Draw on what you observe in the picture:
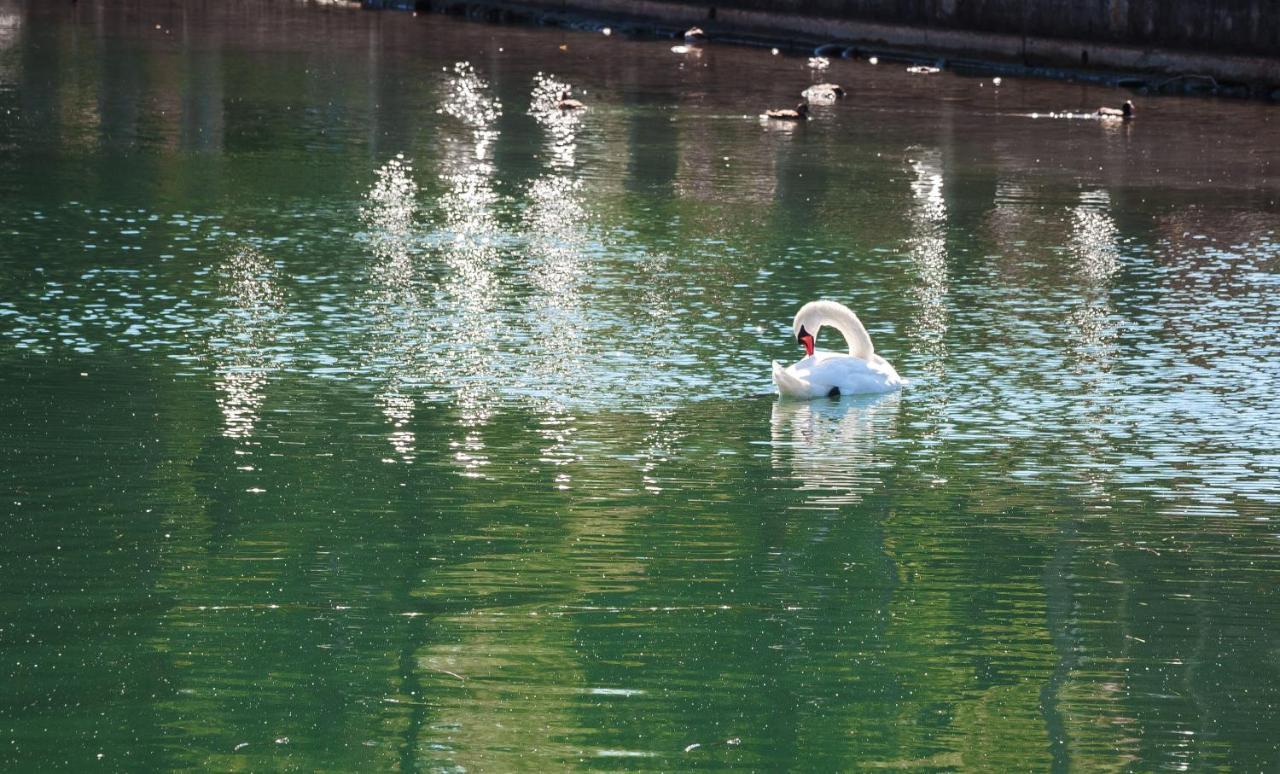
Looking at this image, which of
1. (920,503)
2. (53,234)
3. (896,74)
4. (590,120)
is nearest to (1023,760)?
(920,503)

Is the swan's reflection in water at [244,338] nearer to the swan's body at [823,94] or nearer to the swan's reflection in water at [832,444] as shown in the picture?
the swan's reflection in water at [832,444]

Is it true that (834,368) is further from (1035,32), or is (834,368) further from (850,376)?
(1035,32)

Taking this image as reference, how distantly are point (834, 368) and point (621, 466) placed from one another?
2.74 m

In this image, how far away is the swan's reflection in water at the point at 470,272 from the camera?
14265 millimetres

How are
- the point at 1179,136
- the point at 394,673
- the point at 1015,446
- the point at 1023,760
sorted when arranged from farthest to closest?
the point at 1179,136
the point at 1015,446
the point at 394,673
the point at 1023,760

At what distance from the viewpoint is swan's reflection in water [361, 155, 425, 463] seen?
561 inches

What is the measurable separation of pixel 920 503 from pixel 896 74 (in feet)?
92.3

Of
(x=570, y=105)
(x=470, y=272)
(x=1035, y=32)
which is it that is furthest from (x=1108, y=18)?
(x=470, y=272)

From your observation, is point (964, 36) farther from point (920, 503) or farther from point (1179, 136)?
point (920, 503)

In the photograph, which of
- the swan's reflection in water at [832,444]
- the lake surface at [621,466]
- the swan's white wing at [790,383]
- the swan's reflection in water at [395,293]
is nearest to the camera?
the lake surface at [621,466]

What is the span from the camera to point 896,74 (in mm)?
39625

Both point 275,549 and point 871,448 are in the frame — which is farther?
point 871,448

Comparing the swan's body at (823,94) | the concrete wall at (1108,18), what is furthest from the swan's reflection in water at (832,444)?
the concrete wall at (1108,18)

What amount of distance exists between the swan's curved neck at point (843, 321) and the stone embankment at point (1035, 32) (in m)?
23.1
